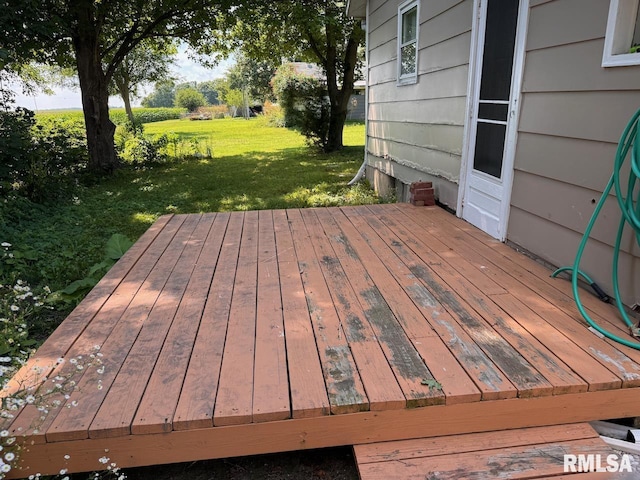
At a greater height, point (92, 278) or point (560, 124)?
point (560, 124)

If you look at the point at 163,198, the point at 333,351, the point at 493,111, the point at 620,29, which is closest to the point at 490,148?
the point at 493,111

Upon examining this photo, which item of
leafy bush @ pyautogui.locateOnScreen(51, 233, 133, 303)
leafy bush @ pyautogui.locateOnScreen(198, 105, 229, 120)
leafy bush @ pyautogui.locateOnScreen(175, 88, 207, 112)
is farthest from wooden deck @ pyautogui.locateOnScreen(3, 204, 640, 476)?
leafy bush @ pyautogui.locateOnScreen(175, 88, 207, 112)

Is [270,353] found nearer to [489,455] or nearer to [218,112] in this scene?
[489,455]

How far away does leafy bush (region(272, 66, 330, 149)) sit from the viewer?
1148 centimetres

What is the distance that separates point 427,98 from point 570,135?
2.44 metres

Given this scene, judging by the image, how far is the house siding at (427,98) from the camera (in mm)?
4066

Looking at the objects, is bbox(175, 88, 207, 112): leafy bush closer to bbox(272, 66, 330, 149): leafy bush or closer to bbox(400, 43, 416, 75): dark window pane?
bbox(272, 66, 330, 149): leafy bush

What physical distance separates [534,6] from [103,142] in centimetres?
808

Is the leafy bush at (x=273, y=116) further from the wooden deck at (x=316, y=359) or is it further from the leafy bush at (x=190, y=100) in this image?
the leafy bush at (x=190, y=100)

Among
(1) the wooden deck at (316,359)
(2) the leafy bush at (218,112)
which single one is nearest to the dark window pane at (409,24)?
(1) the wooden deck at (316,359)

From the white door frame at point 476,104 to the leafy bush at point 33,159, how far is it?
5105mm

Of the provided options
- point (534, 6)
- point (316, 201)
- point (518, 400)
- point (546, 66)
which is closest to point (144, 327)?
point (518, 400)

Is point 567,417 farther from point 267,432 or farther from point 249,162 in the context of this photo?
point 249,162

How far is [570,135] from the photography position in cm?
257
